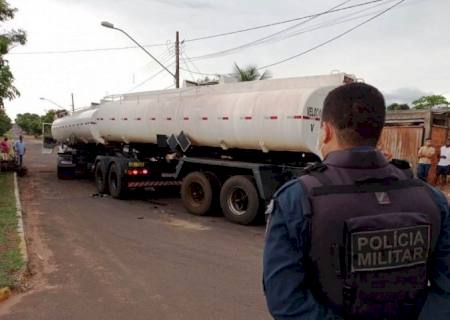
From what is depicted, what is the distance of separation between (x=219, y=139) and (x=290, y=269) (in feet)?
26.6

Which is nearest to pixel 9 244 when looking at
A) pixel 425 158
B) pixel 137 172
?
pixel 137 172

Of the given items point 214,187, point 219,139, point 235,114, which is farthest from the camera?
point 214,187

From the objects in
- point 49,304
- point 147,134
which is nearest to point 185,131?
point 147,134

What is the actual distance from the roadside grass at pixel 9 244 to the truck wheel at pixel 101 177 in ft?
8.43

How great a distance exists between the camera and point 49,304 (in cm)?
470

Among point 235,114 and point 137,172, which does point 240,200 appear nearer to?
point 235,114

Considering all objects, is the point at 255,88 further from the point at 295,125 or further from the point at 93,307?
the point at 93,307

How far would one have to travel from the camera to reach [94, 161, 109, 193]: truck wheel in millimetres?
13242

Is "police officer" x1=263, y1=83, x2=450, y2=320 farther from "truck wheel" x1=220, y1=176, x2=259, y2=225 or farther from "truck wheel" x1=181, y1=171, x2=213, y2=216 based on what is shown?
"truck wheel" x1=181, y1=171, x2=213, y2=216

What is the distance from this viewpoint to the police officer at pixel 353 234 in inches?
59.7

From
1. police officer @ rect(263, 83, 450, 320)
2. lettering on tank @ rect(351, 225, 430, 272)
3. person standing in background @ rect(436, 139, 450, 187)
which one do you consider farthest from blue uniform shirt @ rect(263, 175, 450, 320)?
person standing in background @ rect(436, 139, 450, 187)

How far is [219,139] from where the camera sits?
9.62 m

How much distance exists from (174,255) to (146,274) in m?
0.94

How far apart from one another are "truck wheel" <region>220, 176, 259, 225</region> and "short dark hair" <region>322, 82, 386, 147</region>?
7.04m
